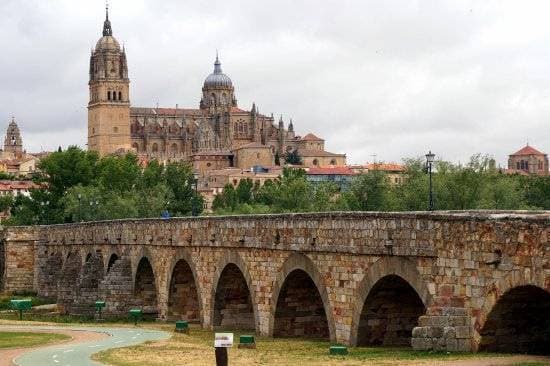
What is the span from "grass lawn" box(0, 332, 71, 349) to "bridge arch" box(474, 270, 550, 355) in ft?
50.2

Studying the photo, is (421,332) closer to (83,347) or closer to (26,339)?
(83,347)

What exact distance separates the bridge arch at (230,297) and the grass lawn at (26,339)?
188 inches

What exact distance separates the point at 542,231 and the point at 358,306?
740 cm

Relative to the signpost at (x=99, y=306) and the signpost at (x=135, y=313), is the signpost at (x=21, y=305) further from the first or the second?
the signpost at (x=135, y=313)

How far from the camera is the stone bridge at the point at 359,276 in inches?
897

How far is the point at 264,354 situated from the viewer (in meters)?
27.9

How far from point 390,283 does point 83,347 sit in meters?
9.33

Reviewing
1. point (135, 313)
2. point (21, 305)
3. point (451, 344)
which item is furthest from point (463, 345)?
point (21, 305)

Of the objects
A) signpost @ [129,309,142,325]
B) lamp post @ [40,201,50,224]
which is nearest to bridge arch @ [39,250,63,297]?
signpost @ [129,309,142,325]

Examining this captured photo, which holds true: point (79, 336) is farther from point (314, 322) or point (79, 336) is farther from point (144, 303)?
point (144, 303)

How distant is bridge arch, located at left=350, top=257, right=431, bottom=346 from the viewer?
25.3m

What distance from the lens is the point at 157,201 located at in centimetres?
9944

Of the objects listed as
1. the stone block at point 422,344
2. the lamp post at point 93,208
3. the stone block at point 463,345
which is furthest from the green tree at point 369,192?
the stone block at point 463,345

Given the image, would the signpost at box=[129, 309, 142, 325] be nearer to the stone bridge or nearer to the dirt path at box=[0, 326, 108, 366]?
the stone bridge
